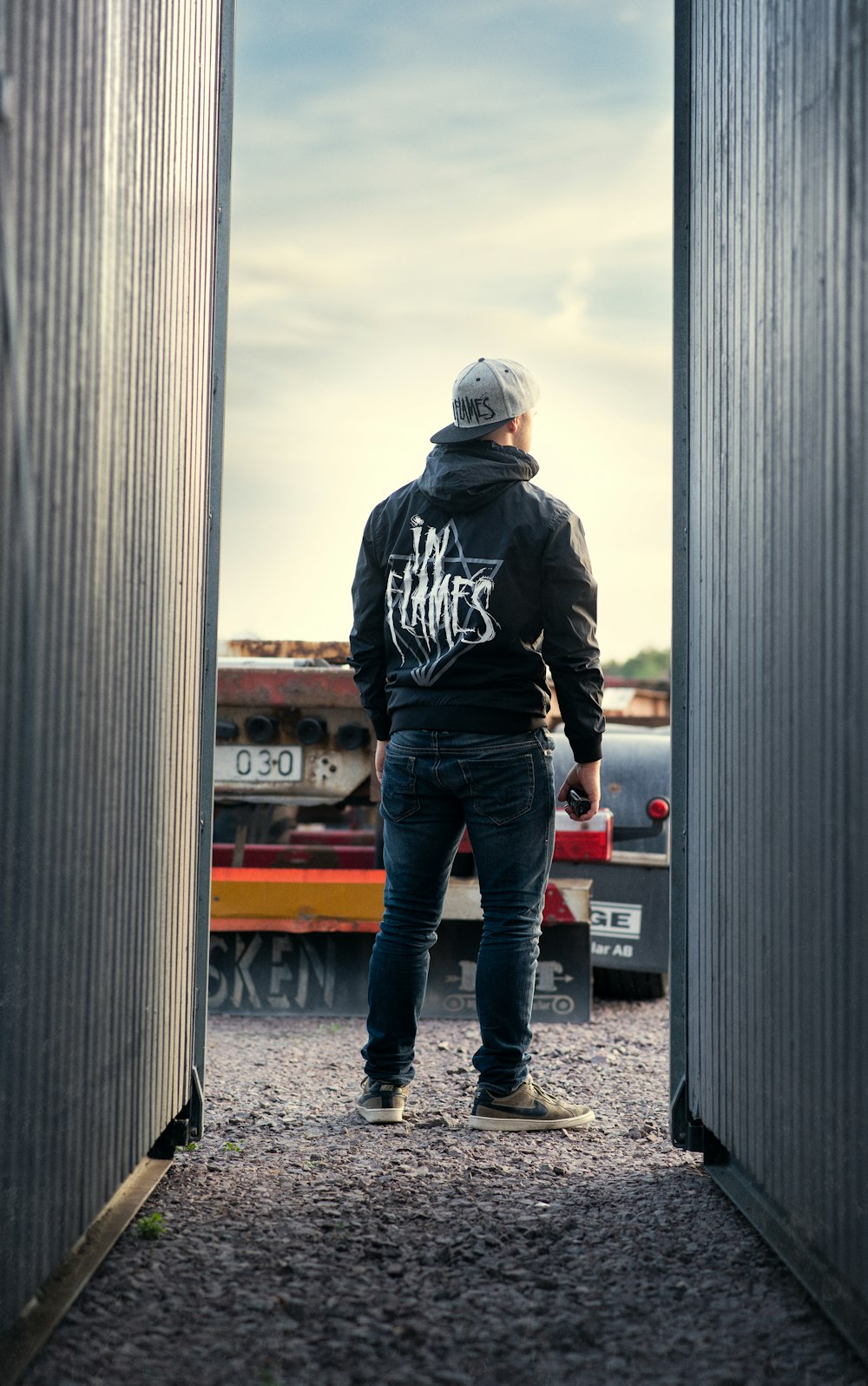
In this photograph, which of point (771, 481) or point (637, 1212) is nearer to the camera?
point (771, 481)

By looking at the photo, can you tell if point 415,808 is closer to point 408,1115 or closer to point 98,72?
point 408,1115

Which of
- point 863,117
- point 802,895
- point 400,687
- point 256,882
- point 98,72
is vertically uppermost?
point 98,72

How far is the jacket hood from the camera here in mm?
3779

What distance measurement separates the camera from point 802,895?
246 centimetres

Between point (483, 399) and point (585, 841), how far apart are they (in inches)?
98.8

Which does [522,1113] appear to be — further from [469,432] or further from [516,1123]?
[469,432]

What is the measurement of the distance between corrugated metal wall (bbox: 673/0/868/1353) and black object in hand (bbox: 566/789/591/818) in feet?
1.35

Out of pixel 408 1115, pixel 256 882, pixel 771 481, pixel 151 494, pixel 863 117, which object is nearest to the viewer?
pixel 863 117

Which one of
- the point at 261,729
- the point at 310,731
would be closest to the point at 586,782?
the point at 310,731

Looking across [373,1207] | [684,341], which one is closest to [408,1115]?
[373,1207]

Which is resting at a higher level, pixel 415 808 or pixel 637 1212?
pixel 415 808

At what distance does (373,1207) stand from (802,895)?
134 cm

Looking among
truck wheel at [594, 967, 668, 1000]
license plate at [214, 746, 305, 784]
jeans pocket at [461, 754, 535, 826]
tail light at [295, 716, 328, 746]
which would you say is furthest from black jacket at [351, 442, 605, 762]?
truck wheel at [594, 967, 668, 1000]

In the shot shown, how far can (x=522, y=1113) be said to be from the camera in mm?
3824
